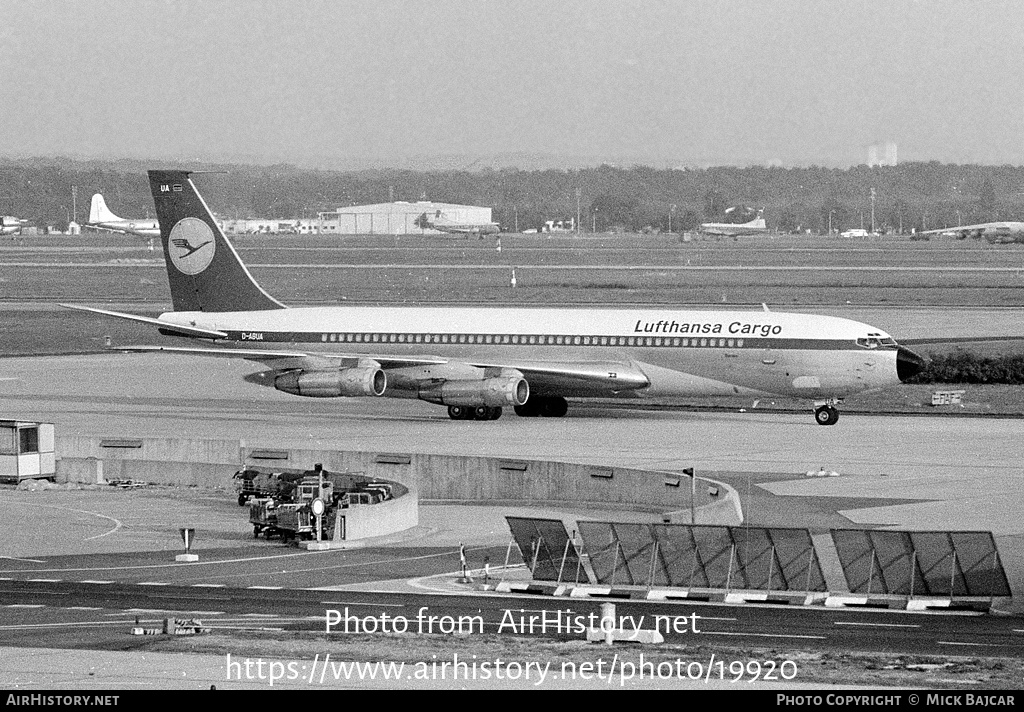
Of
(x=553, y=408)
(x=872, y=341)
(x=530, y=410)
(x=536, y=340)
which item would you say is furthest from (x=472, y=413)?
(x=872, y=341)

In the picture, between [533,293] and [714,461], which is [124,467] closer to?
[714,461]

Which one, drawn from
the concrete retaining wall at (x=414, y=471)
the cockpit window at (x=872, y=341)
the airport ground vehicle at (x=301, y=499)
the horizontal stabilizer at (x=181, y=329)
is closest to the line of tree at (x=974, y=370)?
the cockpit window at (x=872, y=341)

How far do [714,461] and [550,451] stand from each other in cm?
458

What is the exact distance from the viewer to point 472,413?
5338 centimetres

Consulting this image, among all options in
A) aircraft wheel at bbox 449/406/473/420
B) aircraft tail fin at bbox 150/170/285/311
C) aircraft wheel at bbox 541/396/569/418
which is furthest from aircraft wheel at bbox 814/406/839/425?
aircraft tail fin at bbox 150/170/285/311

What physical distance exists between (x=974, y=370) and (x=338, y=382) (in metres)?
24.5

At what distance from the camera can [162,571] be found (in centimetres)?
2948

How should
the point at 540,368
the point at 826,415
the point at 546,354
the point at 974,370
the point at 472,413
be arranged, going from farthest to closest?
the point at 974,370 < the point at 546,354 < the point at 472,413 < the point at 540,368 < the point at 826,415

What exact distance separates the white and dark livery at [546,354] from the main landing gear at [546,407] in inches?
1.2

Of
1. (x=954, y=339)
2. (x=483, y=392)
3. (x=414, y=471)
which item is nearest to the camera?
(x=414, y=471)

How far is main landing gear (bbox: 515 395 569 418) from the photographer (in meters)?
54.7

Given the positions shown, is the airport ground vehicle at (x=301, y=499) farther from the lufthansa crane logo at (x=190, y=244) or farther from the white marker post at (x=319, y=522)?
the lufthansa crane logo at (x=190, y=244)

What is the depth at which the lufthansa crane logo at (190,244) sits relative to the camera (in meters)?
58.1

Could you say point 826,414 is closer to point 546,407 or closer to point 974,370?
point 546,407
